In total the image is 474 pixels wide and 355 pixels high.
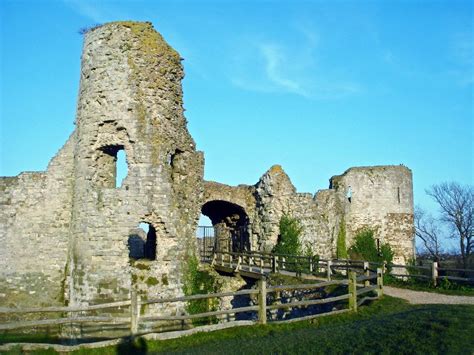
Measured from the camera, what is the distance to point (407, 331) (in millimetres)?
9266

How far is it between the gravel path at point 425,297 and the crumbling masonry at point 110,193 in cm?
672

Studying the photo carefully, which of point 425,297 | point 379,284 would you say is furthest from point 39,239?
point 425,297

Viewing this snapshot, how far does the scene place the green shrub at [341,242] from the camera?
28516 mm

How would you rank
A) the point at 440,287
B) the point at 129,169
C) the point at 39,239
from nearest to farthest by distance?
1. the point at 129,169
2. the point at 440,287
3. the point at 39,239

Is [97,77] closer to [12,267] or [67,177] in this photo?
[67,177]

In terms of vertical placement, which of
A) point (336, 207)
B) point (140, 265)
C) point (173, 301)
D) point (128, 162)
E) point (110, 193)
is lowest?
point (173, 301)

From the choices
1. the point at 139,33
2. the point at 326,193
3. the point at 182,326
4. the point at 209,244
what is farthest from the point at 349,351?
the point at 209,244

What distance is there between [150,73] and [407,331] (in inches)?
426

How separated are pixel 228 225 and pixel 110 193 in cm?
1387

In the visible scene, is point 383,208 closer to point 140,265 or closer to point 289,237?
point 289,237

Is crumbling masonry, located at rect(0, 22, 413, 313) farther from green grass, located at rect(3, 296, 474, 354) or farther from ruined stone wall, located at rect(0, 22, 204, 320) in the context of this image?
green grass, located at rect(3, 296, 474, 354)

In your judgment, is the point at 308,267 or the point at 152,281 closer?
the point at 152,281

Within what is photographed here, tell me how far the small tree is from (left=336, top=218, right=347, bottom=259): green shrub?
17.6ft

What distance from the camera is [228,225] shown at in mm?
28516
